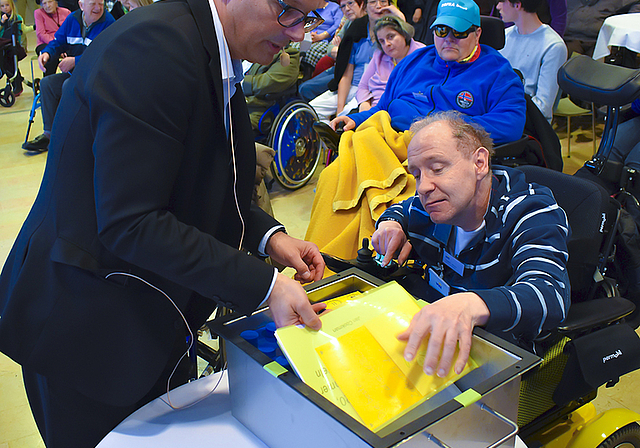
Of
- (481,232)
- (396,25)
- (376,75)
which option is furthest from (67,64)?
(481,232)

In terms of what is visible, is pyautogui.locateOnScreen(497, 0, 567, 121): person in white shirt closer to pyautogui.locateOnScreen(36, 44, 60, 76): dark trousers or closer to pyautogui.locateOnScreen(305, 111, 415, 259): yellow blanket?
pyautogui.locateOnScreen(305, 111, 415, 259): yellow blanket

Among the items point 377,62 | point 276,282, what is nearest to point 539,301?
point 276,282

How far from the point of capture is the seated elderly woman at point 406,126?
2516 mm

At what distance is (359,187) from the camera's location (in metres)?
2.58

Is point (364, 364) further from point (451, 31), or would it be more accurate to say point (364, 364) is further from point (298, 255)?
point (451, 31)

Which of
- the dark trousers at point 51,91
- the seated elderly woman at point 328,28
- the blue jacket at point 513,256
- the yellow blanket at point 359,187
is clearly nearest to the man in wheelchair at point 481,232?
the blue jacket at point 513,256

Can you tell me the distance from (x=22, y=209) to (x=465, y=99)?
3.11 meters

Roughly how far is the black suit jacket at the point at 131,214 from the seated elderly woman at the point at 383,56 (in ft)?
8.47

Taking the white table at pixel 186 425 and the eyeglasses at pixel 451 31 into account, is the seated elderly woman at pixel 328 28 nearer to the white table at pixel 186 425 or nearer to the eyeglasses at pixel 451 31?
the eyeglasses at pixel 451 31

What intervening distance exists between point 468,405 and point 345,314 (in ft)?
0.84

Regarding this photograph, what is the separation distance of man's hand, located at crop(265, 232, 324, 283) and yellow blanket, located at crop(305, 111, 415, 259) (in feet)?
4.42

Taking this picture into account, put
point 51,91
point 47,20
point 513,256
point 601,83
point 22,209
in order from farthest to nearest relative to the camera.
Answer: point 47,20, point 51,91, point 22,209, point 601,83, point 513,256

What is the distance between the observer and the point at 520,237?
1.27 m

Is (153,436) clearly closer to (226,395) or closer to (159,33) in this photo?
(226,395)
